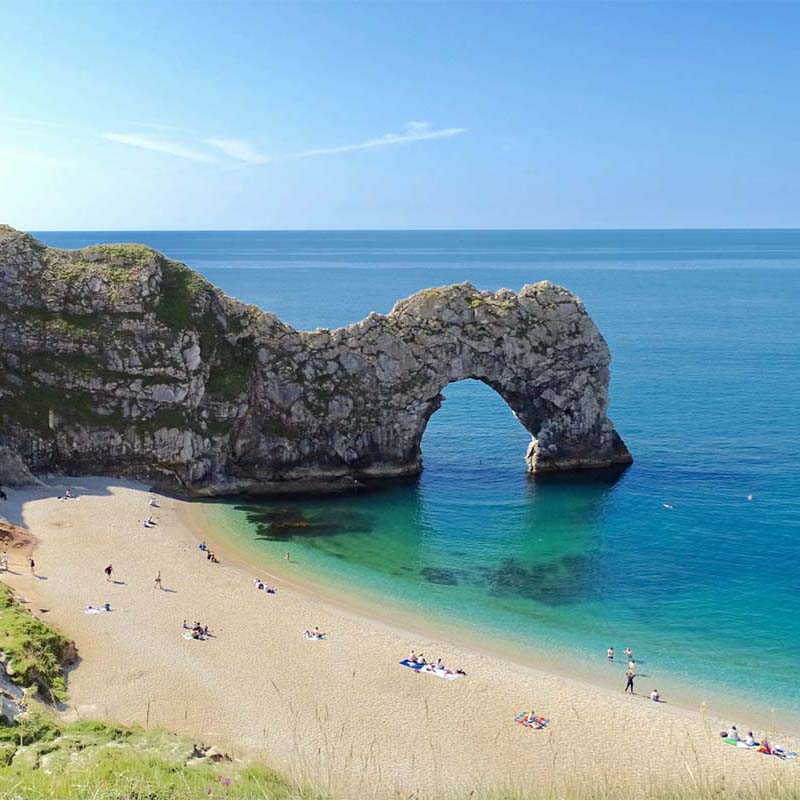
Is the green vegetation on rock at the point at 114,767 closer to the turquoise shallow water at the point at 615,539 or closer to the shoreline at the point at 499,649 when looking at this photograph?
the shoreline at the point at 499,649

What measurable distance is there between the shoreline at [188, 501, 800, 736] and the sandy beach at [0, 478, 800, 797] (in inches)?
20.5

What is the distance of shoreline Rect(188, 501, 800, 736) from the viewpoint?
33000mm

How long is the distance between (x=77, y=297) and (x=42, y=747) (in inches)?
1723

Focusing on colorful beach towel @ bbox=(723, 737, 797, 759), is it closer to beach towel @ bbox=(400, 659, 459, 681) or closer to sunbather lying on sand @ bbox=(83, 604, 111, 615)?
beach towel @ bbox=(400, 659, 459, 681)

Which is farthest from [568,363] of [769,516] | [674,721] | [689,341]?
[689,341]

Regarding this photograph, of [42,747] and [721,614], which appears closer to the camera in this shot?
[42,747]

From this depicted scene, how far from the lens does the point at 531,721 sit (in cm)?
3148

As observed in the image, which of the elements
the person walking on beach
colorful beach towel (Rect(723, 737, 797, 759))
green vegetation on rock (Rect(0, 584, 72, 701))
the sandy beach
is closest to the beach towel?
the sandy beach

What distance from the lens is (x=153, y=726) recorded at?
29219mm

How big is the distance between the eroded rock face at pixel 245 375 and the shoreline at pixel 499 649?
1207 cm

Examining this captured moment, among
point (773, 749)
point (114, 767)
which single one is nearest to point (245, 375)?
point (114, 767)

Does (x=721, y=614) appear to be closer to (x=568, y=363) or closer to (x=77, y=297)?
(x=568, y=363)

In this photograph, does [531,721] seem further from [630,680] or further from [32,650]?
[32,650]

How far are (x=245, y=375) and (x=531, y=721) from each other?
37.7m
